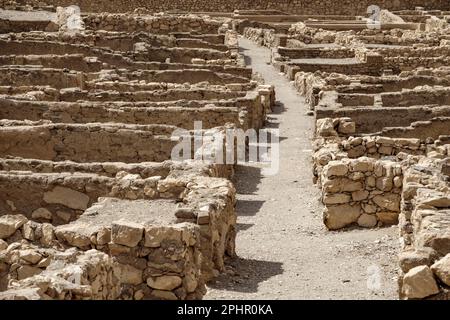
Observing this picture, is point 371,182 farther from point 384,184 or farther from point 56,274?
point 56,274

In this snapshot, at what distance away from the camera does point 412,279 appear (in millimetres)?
7352

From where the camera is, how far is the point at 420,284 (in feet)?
24.1

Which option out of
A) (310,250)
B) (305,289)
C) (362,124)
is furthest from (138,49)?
(305,289)

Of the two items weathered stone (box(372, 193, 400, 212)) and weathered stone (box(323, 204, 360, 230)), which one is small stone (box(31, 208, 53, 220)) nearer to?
Answer: weathered stone (box(323, 204, 360, 230))

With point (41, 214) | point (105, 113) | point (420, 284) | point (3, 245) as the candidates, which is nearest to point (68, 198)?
point (41, 214)

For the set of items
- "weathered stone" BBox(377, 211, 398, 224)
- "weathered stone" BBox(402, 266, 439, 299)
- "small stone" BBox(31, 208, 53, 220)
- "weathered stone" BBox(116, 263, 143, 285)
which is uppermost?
"weathered stone" BBox(402, 266, 439, 299)

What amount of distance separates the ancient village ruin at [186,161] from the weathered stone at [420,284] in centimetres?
1

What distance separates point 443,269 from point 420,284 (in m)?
0.20

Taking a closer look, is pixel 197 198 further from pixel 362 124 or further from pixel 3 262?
pixel 362 124

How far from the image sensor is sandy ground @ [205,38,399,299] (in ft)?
30.9

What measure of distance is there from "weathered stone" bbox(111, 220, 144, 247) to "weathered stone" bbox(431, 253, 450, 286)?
2.58 meters

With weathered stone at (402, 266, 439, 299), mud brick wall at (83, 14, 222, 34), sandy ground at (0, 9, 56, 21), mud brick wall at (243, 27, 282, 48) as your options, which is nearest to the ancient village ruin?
weathered stone at (402, 266, 439, 299)

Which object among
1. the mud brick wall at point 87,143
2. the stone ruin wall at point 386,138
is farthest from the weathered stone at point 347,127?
the mud brick wall at point 87,143
